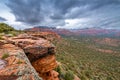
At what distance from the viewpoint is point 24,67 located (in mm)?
10492

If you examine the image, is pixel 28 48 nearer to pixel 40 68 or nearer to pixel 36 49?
pixel 36 49

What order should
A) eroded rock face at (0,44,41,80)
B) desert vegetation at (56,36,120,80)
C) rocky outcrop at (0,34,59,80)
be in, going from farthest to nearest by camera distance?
desert vegetation at (56,36,120,80), rocky outcrop at (0,34,59,80), eroded rock face at (0,44,41,80)

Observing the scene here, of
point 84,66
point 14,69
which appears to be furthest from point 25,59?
point 84,66

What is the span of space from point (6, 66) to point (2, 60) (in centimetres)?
123

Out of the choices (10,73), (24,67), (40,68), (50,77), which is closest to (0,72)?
(10,73)

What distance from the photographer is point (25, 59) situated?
485 inches

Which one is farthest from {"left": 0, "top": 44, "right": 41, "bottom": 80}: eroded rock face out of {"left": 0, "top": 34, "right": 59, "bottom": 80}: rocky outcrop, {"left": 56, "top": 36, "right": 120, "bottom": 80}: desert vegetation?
{"left": 56, "top": 36, "right": 120, "bottom": 80}: desert vegetation

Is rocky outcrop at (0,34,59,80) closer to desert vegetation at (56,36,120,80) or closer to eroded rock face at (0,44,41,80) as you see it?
eroded rock face at (0,44,41,80)

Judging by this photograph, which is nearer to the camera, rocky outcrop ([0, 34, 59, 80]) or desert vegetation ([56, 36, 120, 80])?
rocky outcrop ([0, 34, 59, 80])

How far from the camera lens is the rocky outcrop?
9.95 metres

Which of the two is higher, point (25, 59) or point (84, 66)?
point (25, 59)

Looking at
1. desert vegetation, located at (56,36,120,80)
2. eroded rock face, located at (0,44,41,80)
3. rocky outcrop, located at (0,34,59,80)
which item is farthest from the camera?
desert vegetation, located at (56,36,120,80)

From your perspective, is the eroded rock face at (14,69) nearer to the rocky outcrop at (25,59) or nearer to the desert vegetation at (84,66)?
the rocky outcrop at (25,59)

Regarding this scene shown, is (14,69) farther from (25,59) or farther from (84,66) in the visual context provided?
(84,66)
